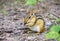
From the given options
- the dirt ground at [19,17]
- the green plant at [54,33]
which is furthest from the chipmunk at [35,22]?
the green plant at [54,33]

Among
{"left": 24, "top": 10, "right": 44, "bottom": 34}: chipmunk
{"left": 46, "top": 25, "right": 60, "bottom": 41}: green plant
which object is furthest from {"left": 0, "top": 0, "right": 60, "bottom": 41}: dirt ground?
{"left": 46, "top": 25, "right": 60, "bottom": 41}: green plant

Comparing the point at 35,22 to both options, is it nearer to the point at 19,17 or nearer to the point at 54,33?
the point at 54,33

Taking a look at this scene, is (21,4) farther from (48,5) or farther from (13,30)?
(13,30)

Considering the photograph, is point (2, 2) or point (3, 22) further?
point (2, 2)

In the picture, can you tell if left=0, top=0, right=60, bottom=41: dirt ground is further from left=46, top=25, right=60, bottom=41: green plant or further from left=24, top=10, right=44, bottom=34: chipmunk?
left=46, top=25, right=60, bottom=41: green plant

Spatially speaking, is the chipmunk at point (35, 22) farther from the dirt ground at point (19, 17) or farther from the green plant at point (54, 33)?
the green plant at point (54, 33)

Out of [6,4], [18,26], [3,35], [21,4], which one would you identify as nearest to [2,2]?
[6,4]

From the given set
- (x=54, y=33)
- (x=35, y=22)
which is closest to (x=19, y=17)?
(x=35, y=22)

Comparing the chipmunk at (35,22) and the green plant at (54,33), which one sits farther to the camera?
the chipmunk at (35,22)
